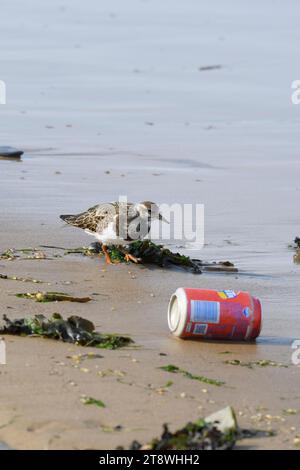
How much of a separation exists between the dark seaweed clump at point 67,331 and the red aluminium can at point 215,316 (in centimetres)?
30

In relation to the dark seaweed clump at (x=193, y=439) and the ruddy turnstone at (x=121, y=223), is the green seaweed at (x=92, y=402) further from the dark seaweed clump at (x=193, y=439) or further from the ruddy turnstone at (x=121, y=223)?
the ruddy turnstone at (x=121, y=223)

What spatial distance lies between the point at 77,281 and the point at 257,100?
784 centimetres

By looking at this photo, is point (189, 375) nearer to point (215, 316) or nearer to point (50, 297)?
point (215, 316)

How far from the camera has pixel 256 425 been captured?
185 inches

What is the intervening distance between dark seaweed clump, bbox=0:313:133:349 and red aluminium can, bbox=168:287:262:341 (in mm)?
297

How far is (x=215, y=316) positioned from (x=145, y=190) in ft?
13.9

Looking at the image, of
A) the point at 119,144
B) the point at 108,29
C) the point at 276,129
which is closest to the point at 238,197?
the point at 119,144

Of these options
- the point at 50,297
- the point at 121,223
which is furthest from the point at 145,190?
the point at 50,297

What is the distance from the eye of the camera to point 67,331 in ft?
18.6

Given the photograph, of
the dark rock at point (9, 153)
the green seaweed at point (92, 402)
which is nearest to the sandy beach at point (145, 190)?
the green seaweed at point (92, 402)

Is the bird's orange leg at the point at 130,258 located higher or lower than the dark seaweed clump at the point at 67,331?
higher

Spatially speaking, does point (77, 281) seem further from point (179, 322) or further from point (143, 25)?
point (143, 25)

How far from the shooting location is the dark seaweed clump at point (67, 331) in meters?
5.64

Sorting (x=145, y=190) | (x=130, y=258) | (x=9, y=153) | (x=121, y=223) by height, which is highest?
(x=9, y=153)
